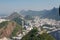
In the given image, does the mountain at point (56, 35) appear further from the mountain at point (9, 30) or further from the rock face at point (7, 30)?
the rock face at point (7, 30)

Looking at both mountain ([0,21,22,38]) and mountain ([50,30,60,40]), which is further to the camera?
mountain ([0,21,22,38])

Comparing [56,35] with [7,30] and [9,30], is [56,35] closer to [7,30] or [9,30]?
[7,30]

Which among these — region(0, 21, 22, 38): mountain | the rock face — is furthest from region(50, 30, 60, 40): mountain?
the rock face

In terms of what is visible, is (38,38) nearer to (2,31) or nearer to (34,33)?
(34,33)

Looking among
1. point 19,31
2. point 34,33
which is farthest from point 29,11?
point 34,33

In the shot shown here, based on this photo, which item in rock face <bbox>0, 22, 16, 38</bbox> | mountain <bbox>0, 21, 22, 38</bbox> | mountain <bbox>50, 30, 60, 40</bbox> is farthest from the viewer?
mountain <bbox>0, 21, 22, 38</bbox>

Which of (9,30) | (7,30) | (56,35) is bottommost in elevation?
(56,35)

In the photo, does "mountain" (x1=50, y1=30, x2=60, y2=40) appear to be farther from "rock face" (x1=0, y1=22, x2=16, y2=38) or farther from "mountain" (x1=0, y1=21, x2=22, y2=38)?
"rock face" (x1=0, y1=22, x2=16, y2=38)

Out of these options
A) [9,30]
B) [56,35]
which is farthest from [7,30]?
[56,35]

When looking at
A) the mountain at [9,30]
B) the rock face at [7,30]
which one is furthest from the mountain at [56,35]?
the rock face at [7,30]

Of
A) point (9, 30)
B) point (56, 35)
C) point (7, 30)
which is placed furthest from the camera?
point (9, 30)

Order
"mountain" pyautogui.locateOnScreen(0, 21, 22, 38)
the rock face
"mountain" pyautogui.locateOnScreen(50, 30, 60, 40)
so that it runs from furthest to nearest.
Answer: "mountain" pyautogui.locateOnScreen(0, 21, 22, 38)
the rock face
"mountain" pyautogui.locateOnScreen(50, 30, 60, 40)
